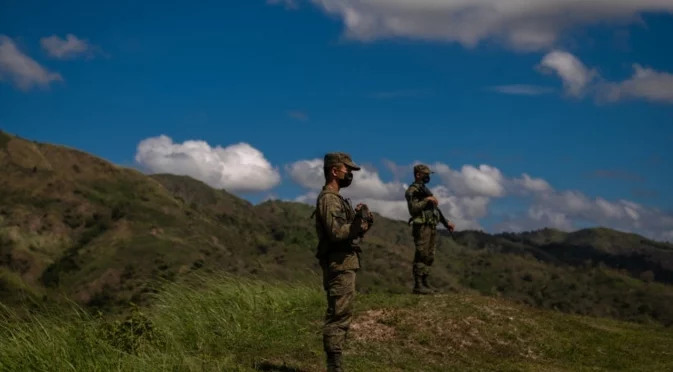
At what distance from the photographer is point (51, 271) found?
317ft

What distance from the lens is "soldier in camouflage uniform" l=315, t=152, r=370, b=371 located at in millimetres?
8594

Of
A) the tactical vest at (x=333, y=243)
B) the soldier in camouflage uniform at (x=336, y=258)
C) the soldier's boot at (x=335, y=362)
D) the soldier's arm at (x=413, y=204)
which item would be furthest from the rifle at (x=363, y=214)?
the soldier's arm at (x=413, y=204)

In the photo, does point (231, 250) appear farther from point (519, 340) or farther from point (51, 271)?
point (519, 340)

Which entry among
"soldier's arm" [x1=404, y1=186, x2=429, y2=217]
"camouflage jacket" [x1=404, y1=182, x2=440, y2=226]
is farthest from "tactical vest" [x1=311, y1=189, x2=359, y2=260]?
"camouflage jacket" [x1=404, y1=182, x2=440, y2=226]

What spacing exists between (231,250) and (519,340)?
3998 inches

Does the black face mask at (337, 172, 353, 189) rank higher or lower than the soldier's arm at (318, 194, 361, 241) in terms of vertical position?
higher

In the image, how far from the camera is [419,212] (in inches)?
567

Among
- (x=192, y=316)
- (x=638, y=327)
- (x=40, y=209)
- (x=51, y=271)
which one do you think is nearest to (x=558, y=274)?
(x=51, y=271)

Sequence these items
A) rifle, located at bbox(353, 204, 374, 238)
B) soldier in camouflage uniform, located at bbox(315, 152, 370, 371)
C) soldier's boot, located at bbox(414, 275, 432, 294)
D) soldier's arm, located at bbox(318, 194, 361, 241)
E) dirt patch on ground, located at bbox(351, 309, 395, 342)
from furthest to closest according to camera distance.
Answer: soldier's boot, located at bbox(414, 275, 432, 294)
dirt patch on ground, located at bbox(351, 309, 395, 342)
soldier in camouflage uniform, located at bbox(315, 152, 370, 371)
soldier's arm, located at bbox(318, 194, 361, 241)
rifle, located at bbox(353, 204, 374, 238)

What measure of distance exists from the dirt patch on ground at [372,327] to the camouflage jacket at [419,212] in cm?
226

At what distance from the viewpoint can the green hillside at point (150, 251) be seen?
8656cm

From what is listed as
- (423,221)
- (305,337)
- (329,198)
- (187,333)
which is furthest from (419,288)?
(329,198)

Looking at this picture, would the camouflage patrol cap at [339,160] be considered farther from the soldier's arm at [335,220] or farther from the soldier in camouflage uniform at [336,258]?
the soldier's arm at [335,220]

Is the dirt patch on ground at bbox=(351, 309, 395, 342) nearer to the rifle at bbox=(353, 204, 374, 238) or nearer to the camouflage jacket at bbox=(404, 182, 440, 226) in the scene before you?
the camouflage jacket at bbox=(404, 182, 440, 226)
